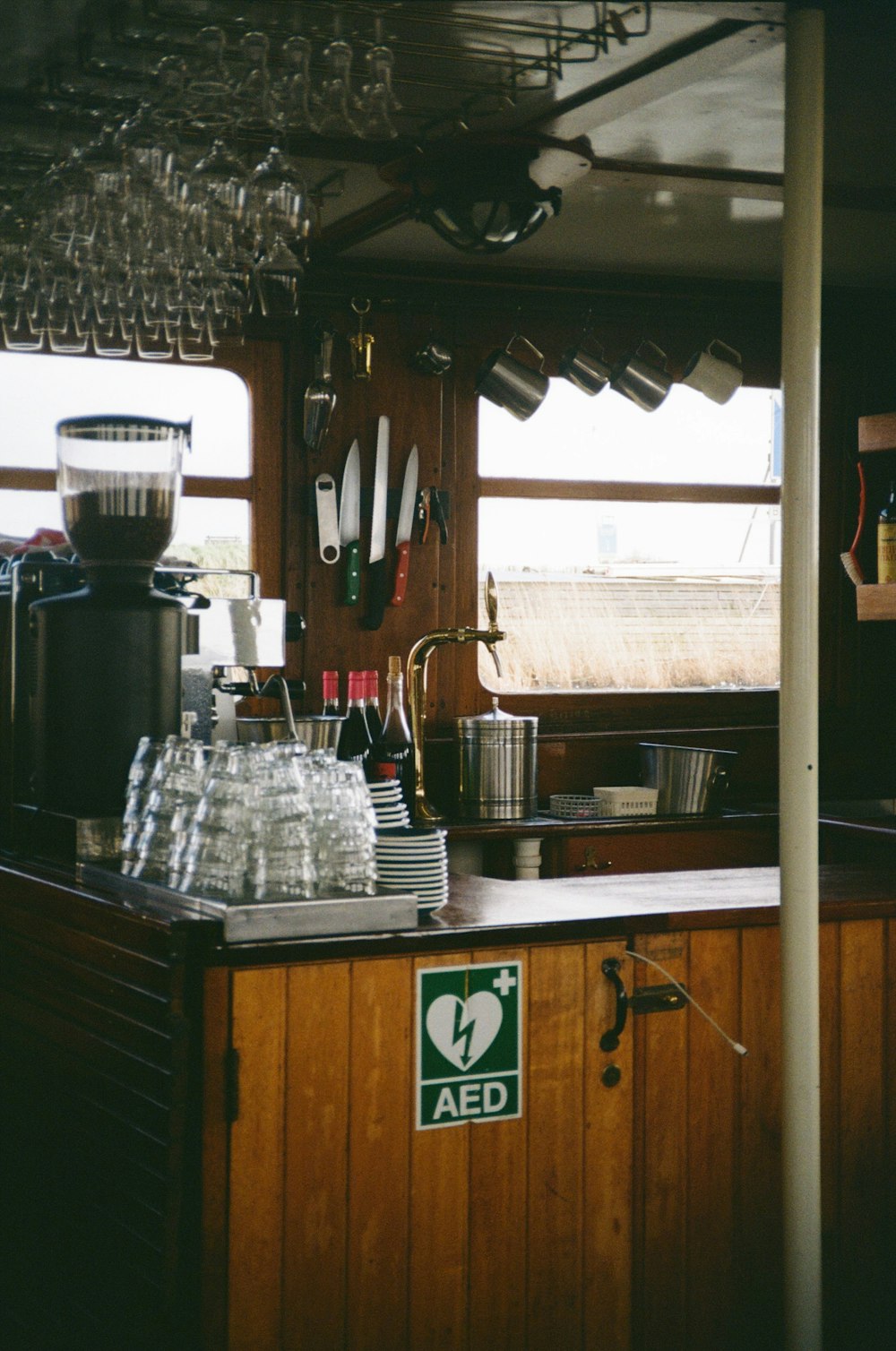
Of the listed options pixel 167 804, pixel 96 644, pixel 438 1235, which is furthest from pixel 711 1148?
pixel 96 644

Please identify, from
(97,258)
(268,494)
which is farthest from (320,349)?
(97,258)

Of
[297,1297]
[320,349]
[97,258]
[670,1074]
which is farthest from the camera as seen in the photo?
[320,349]

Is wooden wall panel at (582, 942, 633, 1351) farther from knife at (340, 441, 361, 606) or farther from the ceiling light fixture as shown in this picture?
knife at (340, 441, 361, 606)

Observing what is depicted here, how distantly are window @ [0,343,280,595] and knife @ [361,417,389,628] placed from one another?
1.08ft

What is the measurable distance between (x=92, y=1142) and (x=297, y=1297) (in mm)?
466

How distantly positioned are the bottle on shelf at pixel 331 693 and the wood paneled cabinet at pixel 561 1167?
2435 mm

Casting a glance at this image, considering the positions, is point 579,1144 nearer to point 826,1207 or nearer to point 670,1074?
point 670,1074

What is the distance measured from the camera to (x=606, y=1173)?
7.98ft

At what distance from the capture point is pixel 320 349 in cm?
487

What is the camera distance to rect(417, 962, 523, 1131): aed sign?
2.29m

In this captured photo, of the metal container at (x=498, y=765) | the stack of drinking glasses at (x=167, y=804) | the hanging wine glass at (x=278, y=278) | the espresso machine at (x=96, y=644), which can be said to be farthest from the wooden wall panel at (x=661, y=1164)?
the metal container at (x=498, y=765)

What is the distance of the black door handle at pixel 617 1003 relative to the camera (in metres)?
2.44

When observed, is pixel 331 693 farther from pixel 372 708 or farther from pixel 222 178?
pixel 222 178

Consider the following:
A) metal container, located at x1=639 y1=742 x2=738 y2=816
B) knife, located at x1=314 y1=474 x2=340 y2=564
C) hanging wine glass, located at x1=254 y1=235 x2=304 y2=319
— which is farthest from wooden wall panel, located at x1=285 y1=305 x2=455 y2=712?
hanging wine glass, located at x1=254 y1=235 x2=304 y2=319
